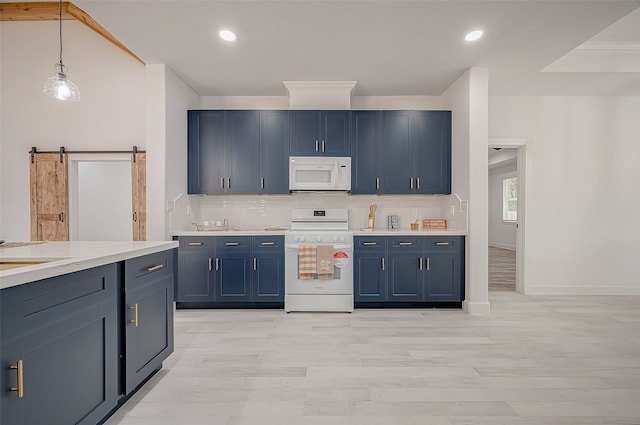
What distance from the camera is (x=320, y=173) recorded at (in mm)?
4152

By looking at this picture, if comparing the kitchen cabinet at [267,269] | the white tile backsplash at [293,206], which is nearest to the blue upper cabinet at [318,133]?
the white tile backsplash at [293,206]

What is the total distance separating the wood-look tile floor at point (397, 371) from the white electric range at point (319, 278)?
0.58 ft

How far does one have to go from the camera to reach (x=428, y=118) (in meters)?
4.21

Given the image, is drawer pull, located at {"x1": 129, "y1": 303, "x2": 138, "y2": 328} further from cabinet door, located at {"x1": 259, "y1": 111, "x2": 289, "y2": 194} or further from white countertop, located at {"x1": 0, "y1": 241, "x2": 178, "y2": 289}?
cabinet door, located at {"x1": 259, "y1": 111, "x2": 289, "y2": 194}

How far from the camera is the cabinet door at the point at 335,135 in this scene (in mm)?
4164

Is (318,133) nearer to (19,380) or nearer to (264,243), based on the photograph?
(264,243)

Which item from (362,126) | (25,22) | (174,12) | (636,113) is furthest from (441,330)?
(25,22)

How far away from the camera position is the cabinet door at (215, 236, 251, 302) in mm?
3863

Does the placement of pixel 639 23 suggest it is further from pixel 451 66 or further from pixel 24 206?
pixel 24 206

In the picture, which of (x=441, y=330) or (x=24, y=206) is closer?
(x=441, y=330)

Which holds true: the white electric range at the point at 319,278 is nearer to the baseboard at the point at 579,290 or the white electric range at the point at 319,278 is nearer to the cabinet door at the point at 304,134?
the cabinet door at the point at 304,134

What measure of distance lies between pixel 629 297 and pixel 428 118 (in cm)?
373

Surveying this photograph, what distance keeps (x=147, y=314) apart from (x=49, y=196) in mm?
3779

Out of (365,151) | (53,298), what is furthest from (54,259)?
(365,151)
